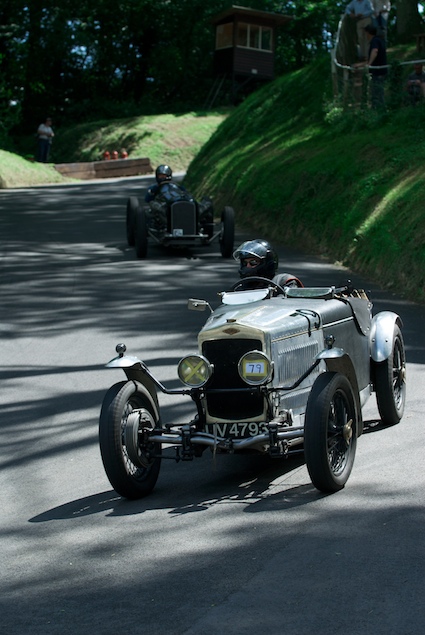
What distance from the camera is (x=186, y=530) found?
232 inches

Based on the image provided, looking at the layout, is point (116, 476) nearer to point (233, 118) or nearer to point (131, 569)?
point (131, 569)

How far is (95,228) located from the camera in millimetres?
22250

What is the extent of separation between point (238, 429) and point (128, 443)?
744 mm

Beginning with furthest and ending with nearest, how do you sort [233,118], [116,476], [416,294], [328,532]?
[233,118] → [416,294] → [116,476] → [328,532]

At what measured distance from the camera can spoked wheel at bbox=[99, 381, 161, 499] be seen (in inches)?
254

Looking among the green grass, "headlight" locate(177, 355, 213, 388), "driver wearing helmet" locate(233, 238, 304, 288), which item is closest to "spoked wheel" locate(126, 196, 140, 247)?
the green grass

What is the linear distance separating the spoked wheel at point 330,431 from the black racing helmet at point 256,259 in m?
2.01

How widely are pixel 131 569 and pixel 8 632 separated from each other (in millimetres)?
865

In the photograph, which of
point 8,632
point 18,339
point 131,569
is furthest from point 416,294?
point 8,632

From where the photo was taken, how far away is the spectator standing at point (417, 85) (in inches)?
796

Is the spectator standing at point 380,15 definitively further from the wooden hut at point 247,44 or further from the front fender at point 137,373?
the wooden hut at point 247,44

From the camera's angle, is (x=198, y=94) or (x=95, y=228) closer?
(x=95, y=228)

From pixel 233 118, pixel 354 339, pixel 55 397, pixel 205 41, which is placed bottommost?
pixel 55 397

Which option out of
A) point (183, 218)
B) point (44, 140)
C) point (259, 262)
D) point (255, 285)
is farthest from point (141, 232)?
point (44, 140)
